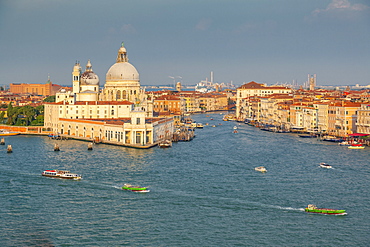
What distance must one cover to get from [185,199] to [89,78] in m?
28.7

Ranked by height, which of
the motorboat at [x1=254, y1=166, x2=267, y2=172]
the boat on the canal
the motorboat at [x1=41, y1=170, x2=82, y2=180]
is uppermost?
the boat on the canal

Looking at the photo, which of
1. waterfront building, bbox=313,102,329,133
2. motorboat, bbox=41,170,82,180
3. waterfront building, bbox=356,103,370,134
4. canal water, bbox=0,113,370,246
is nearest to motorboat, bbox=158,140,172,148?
canal water, bbox=0,113,370,246

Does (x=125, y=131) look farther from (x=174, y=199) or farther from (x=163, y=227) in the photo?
(x=163, y=227)

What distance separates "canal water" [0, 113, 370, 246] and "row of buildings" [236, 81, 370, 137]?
7.05 metres

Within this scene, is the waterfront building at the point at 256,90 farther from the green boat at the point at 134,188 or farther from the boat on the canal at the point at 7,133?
the green boat at the point at 134,188

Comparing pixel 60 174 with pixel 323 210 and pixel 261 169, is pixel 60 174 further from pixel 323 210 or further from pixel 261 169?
pixel 323 210

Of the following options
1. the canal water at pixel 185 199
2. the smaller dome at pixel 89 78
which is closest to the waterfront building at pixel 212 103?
the smaller dome at pixel 89 78

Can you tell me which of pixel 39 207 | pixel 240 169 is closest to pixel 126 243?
pixel 39 207

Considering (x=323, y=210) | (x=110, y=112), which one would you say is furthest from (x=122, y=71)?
(x=323, y=210)

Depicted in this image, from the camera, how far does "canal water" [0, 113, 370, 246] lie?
47.9 feet

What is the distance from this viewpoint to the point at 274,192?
19000 millimetres

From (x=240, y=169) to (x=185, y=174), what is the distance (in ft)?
8.24

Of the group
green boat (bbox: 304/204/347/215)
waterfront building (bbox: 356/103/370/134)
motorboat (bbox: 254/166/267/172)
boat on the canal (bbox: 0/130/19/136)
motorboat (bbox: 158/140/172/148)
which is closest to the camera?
green boat (bbox: 304/204/347/215)

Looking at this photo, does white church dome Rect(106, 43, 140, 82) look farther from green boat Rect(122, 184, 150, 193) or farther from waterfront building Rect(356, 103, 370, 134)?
green boat Rect(122, 184, 150, 193)
